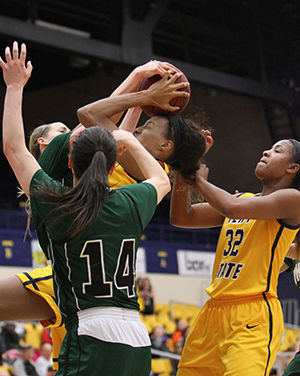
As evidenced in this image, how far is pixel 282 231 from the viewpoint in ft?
13.2

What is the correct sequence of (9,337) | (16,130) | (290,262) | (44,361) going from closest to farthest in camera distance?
A: (16,130) < (290,262) < (44,361) < (9,337)

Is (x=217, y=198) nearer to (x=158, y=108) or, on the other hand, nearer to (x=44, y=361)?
(x=158, y=108)

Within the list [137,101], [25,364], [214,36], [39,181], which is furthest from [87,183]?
[214,36]

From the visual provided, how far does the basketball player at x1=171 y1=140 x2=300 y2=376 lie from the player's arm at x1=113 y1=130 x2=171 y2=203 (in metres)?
1.00

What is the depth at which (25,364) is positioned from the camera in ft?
30.7

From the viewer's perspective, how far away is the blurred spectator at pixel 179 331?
11953 mm

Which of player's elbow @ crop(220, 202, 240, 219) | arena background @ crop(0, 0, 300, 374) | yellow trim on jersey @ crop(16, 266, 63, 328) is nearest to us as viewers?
yellow trim on jersey @ crop(16, 266, 63, 328)

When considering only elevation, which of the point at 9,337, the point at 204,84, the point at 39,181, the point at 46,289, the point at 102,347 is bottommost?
the point at 9,337

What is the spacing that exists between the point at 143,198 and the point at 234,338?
137 cm

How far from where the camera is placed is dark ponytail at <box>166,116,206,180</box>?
368 centimetres

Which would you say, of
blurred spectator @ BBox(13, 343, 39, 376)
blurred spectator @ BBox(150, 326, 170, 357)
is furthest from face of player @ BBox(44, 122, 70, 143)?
blurred spectator @ BBox(150, 326, 170, 357)

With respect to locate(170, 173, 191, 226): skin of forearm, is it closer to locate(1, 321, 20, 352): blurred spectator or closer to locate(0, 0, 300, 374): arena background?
locate(1, 321, 20, 352): blurred spectator

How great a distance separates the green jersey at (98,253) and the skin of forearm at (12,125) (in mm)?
171

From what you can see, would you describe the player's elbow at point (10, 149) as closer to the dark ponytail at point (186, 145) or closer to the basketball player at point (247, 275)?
the dark ponytail at point (186, 145)
